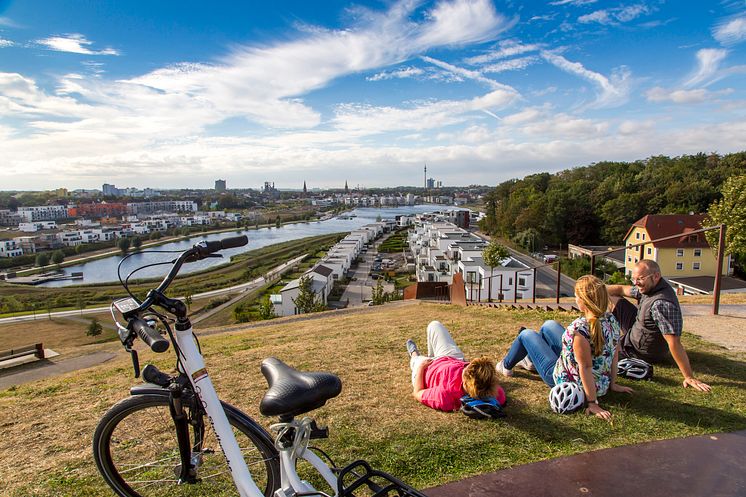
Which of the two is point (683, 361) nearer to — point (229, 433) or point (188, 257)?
point (229, 433)

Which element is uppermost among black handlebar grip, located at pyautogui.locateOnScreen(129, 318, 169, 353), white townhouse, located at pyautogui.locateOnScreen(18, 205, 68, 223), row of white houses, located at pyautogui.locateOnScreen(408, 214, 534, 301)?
black handlebar grip, located at pyautogui.locateOnScreen(129, 318, 169, 353)

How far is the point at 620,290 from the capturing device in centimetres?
400

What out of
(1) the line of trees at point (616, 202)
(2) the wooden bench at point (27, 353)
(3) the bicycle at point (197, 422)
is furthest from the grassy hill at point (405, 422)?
(1) the line of trees at point (616, 202)

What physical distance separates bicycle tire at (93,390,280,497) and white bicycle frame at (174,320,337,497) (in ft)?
0.54

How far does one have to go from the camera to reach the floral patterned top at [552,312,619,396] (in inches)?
122

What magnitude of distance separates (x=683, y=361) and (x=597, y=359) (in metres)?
0.90

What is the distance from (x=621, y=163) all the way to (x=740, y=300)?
6963cm

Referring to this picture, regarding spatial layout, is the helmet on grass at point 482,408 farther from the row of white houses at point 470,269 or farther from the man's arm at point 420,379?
the row of white houses at point 470,269

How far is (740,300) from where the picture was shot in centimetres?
761

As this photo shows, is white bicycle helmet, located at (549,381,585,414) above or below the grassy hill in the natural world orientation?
above

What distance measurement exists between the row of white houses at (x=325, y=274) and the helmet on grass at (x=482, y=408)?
26331 millimetres

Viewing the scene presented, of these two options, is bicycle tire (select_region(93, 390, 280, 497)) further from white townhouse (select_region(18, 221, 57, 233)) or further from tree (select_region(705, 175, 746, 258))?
white townhouse (select_region(18, 221, 57, 233))

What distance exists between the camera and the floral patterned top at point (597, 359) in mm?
3102

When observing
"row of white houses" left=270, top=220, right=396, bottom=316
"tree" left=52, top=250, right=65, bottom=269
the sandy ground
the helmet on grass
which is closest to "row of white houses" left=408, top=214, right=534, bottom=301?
"row of white houses" left=270, top=220, right=396, bottom=316
